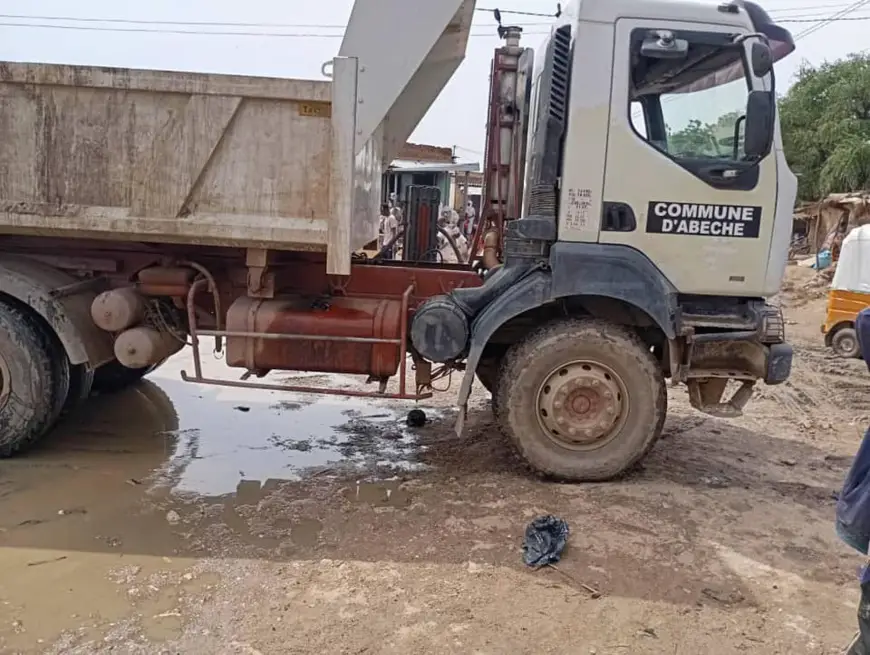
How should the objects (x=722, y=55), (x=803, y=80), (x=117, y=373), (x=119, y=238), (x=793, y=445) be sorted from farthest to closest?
(x=803, y=80), (x=117, y=373), (x=793, y=445), (x=119, y=238), (x=722, y=55)

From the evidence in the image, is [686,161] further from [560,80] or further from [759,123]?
[560,80]

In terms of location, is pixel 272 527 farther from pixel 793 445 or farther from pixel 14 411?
pixel 793 445

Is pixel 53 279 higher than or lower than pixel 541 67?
lower

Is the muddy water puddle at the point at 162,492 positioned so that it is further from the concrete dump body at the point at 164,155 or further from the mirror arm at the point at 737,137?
the mirror arm at the point at 737,137

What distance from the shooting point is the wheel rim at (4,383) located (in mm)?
5117

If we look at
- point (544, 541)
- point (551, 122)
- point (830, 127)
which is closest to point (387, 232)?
point (551, 122)

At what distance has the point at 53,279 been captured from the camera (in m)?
5.29

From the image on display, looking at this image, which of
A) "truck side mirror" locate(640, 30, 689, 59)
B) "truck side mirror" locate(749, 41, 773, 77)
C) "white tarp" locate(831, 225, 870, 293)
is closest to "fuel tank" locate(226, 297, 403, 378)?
"truck side mirror" locate(640, 30, 689, 59)

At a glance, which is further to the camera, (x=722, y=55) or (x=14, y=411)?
(x=14, y=411)

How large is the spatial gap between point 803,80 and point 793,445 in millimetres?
23711

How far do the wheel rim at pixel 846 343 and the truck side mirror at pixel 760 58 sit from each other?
7.19 m

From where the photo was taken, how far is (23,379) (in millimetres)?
5121

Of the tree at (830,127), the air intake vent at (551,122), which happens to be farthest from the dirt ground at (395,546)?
the tree at (830,127)

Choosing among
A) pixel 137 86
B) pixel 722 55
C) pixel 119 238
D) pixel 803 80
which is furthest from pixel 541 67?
pixel 803 80
